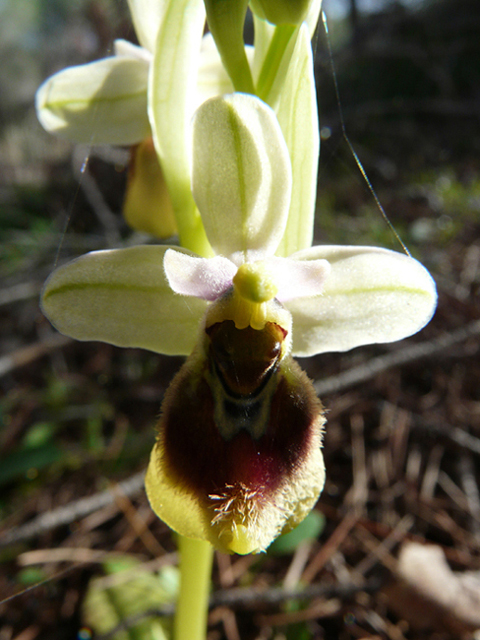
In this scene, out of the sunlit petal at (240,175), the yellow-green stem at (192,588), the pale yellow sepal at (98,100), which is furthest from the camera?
the pale yellow sepal at (98,100)

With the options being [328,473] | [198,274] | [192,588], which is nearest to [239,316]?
[198,274]

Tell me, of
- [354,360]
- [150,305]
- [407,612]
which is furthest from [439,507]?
[150,305]

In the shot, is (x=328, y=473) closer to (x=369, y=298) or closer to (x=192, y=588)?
(x=192, y=588)

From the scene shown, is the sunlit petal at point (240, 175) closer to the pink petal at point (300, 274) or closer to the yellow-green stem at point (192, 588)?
the pink petal at point (300, 274)

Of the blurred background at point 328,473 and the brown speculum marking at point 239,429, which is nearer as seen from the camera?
the brown speculum marking at point 239,429

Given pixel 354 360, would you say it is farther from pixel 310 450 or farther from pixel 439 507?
pixel 310 450

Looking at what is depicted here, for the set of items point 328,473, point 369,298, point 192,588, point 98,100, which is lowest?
point 328,473

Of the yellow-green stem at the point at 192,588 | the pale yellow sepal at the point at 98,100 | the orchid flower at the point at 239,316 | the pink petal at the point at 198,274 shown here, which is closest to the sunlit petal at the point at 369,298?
the orchid flower at the point at 239,316
